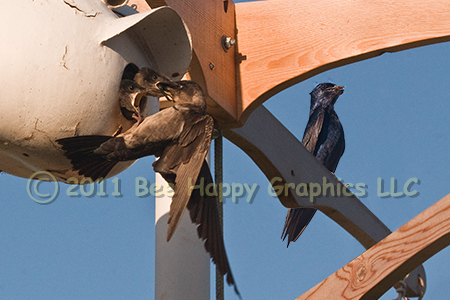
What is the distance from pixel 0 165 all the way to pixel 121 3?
0.47 m

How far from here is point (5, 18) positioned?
1.50 m

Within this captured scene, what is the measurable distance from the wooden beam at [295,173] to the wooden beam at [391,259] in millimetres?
613

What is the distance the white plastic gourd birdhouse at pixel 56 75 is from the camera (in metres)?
1.48

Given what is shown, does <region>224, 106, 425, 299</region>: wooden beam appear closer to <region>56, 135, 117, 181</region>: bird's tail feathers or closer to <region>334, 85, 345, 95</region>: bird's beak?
<region>56, 135, 117, 181</region>: bird's tail feathers

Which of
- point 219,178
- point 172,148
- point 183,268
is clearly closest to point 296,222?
point 183,268

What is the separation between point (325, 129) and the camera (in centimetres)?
547

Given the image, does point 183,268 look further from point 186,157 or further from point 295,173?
point 186,157

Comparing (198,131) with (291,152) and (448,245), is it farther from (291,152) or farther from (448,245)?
(291,152)

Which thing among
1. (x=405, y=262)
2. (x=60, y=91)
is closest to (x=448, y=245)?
(x=405, y=262)

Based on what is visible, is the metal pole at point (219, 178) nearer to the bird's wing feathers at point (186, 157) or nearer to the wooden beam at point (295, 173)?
the wooden beam at point (295, 173)

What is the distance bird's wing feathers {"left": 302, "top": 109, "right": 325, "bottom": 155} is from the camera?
5.30m

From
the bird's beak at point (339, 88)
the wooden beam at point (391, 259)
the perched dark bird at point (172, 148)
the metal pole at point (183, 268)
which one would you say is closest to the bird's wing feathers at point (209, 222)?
the perched dark bird at point (172, 148)

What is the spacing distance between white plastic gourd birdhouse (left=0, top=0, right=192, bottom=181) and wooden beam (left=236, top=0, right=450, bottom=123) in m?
0.46

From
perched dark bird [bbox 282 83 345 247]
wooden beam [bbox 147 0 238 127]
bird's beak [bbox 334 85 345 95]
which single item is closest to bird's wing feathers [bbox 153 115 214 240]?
wooden beam [bbox 147 0 238 127]
